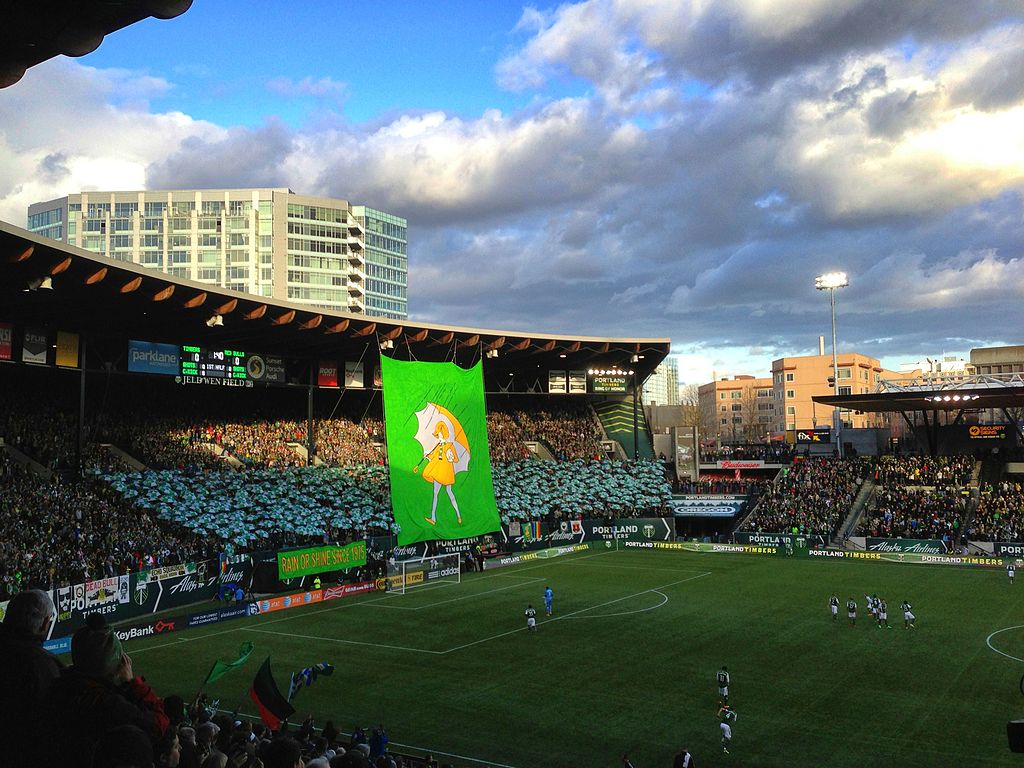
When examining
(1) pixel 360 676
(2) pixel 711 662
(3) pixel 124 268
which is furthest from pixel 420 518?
(3) pixel 124 268

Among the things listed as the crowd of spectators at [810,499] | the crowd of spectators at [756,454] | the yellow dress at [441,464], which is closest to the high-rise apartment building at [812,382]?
the crowd of spectators at [756,454]

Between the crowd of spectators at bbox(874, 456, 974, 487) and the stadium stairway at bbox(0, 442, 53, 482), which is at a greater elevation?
the stadium stairway at bbox(0, 442, 53, 482)

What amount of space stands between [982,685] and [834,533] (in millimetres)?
40218

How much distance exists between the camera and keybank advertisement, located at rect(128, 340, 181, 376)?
53125 millimetres

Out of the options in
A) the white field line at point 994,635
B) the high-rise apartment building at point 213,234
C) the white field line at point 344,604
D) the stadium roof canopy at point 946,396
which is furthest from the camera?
the high-rise apartment building at point 213,234

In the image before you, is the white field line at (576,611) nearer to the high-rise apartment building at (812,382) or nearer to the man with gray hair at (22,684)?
the man with gray hair at (22,684)

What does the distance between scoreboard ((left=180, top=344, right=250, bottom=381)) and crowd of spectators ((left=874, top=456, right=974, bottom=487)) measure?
51.8m

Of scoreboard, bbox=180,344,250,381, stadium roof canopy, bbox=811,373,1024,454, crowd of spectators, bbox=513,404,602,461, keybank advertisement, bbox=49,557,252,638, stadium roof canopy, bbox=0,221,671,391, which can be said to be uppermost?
stadium roof canopy, bbox=0,221,671,391

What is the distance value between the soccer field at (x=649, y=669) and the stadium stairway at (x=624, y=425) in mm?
38431

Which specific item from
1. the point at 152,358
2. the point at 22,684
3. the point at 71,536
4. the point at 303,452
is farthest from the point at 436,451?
the point at 22,684

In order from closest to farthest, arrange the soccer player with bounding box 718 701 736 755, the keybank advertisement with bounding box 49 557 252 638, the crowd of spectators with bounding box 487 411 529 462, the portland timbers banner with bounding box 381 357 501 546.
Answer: the soccer player with bounding box 718 701 736 755 < the keybank advertisement with bounding box 49 557 252 638 < the portland timbers banner with bounding box 381 357 501 546 < the crowd of spectators with bounding box 487 411 529 462

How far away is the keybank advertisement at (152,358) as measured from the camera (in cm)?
5312

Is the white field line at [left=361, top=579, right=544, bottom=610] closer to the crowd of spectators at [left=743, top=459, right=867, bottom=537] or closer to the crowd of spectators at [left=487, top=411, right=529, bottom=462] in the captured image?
the crowd of spectators at [left=743, top=459, right=867, bottom=537]

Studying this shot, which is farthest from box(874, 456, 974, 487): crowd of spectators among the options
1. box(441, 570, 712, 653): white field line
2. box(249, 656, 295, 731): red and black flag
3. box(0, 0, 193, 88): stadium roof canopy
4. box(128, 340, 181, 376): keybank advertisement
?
box(0, 0, 193, 88): stadium roof canopy
